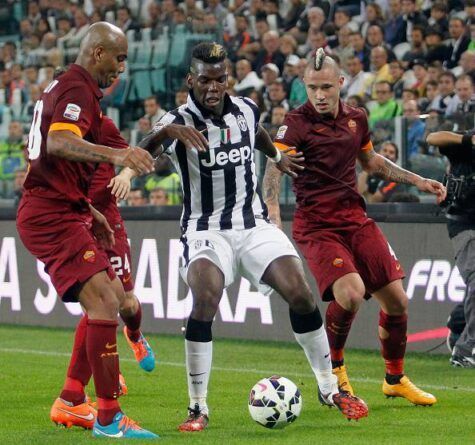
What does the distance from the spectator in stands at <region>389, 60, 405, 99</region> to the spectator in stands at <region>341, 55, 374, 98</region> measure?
35 centimetres

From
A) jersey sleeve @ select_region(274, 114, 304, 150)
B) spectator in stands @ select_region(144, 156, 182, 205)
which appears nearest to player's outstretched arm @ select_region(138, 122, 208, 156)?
jersey sleeve @ select_region(274, 114, 304, 150)

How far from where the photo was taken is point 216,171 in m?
7.65

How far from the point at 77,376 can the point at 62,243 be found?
1077 mm

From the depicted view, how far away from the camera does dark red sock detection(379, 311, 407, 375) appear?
27.8 feet

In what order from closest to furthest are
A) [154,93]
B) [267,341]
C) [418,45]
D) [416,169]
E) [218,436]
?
[218,436]
[416,169]
[267,341]
[418,45]
[154,93]

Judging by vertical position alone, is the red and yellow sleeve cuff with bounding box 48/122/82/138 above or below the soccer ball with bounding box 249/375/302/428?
above

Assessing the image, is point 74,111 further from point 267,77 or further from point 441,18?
point 267,77

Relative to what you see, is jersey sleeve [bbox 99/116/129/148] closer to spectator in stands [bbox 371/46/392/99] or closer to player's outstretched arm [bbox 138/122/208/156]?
player's outstretched arm [bbox 138/122/208/156]

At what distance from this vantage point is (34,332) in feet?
47.4

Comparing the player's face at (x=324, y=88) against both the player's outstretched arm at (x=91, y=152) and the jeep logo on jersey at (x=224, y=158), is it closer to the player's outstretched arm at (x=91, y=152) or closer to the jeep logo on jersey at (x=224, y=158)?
the jeep logo on jersey at (x=224, y=158)

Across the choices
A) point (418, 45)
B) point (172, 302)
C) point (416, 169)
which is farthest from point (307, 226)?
point (418, 45)

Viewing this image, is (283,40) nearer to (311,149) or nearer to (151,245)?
(151,245)

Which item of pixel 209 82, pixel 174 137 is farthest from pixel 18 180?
pixel 174 137

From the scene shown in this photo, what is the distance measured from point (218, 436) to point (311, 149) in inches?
92.9
